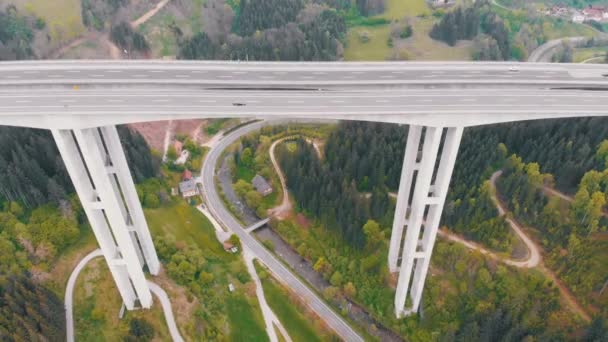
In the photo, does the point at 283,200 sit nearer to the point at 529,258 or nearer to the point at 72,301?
the point at 72,301

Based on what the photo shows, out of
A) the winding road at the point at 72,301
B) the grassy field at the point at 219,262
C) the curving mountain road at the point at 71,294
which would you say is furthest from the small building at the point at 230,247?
the curving mountain road at the point at 71,294

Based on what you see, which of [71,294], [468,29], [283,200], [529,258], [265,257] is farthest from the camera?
[468,29]

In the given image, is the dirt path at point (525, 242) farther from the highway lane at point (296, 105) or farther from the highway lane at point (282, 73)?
the highway lane at point (296, 105)

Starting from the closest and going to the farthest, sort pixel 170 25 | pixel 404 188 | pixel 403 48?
pixel 404 188
pixel 403 48
pixel 170 25

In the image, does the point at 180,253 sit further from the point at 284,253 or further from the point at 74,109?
the point at 74,109

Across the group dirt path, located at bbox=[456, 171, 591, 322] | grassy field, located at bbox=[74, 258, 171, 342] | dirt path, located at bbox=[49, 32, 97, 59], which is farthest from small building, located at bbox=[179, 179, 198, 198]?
dirt path, located at bbox=[49, 32, 97, 59]

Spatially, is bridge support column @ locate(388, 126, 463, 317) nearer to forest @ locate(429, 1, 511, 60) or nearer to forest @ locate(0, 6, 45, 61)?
forest @ locate(429, 1, 511, 60)

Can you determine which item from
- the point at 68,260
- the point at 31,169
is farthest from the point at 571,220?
the point at 31,169
